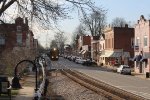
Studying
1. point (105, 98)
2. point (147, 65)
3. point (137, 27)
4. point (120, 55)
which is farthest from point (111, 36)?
point (105, 98)

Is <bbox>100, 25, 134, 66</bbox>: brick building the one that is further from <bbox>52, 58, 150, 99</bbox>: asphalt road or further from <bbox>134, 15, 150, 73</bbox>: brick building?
<bbox>52, 58, 150, 99</bbox>: asphalt road

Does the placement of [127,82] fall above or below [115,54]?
below

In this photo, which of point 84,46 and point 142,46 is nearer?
point 142,46

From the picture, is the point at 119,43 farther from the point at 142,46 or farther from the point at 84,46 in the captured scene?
the point at 84,46

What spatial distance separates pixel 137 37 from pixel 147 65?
8938 mm

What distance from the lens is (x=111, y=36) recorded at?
337 feet

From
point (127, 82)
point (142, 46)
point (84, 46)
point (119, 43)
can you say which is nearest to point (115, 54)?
point (119, 43)

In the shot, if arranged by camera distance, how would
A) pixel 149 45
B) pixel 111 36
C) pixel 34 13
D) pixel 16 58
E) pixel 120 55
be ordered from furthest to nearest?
pixel 111 36, pixel 120 55, pixel 149 45, pixel 16 58, pixel 34 13

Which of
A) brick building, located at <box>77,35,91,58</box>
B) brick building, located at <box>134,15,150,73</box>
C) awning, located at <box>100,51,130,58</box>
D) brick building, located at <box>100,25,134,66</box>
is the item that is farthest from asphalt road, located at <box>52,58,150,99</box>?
brick building, located at <box>77,35,91,58</box>

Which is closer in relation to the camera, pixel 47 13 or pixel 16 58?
pixel 47 13

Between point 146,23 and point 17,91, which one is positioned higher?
point 146,23

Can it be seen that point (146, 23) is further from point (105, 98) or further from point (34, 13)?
point (34, 13)

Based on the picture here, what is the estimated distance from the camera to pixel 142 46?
69.2 meters

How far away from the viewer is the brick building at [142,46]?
215 ft
